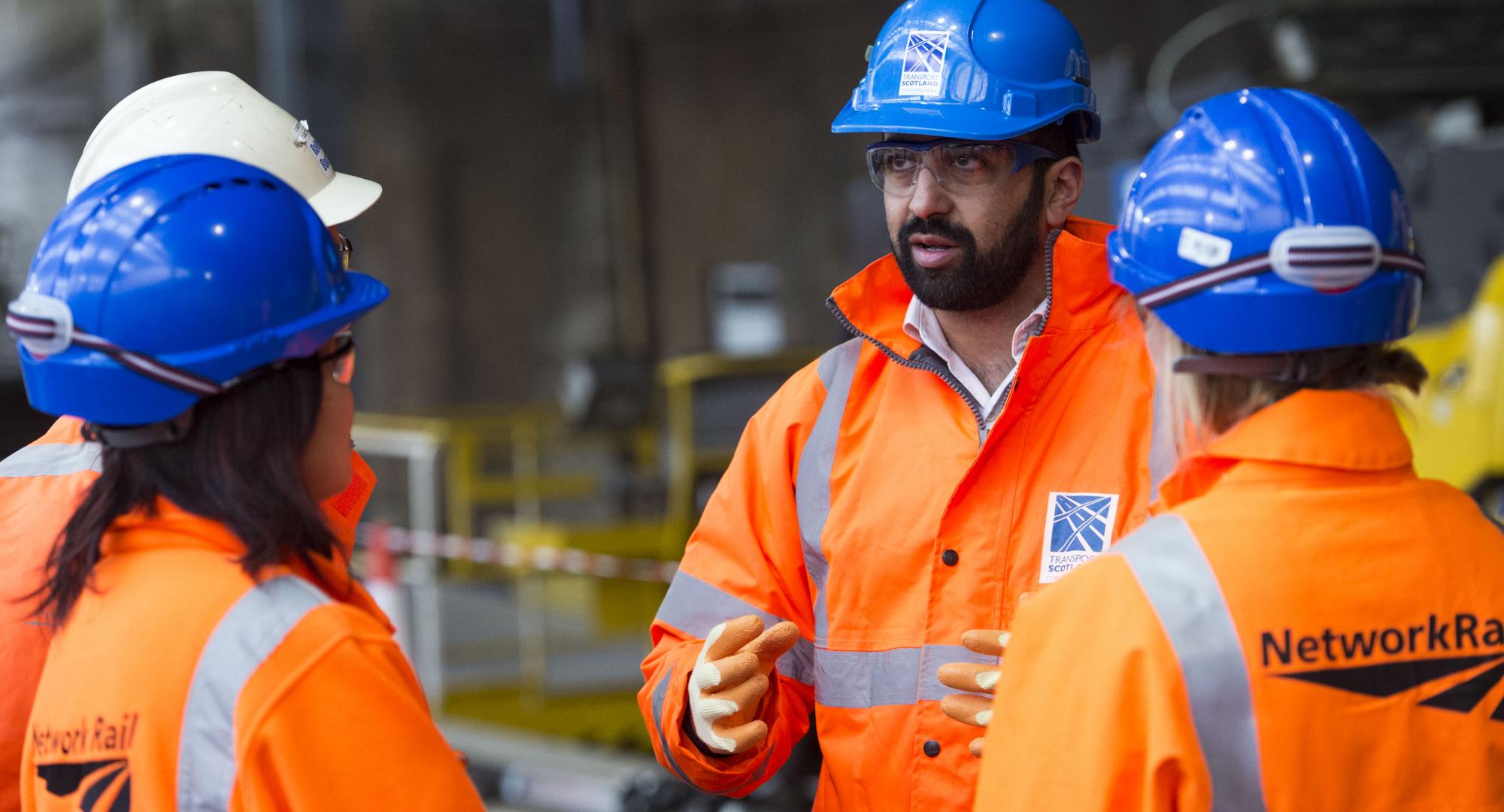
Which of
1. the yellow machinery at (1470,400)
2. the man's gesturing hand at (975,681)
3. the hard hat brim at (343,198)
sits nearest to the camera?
the man's gesturing hand at (975,681)

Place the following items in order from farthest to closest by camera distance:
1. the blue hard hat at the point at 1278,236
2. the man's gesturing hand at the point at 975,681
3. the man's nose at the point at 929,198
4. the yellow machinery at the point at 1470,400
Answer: the yellow machinery at the point at 1470,400 → the man's nose at the point at 929,198 → the man's gesturing hand at the point at 975,681 → the blue hard hat at the point at 1278,236

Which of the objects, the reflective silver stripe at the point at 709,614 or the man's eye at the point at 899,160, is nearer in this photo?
A: the reflective silver stripe at the point at 709,614

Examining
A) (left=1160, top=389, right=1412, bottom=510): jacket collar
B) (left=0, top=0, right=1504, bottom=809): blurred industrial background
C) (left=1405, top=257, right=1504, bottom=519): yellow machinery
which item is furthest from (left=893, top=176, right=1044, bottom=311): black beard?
(left=0, top=0, right=1504, bottom=809): blurred industrial background

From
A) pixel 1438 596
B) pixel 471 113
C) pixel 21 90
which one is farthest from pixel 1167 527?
pixel 21 90

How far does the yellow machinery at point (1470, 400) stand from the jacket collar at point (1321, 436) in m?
4.35

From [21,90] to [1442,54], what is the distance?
18.8 meters

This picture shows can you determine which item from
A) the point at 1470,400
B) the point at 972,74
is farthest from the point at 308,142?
the point at 1470,400

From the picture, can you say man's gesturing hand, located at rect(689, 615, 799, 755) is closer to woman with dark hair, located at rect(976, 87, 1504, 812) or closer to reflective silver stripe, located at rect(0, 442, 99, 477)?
woman with dark hair, located at rect(976, 87, 1504, 812)

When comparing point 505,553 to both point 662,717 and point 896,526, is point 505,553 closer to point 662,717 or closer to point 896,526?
point 662,717

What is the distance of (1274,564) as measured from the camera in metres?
1.50

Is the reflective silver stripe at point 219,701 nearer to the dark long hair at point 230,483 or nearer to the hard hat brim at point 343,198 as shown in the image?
the dark long hair at point 230,483

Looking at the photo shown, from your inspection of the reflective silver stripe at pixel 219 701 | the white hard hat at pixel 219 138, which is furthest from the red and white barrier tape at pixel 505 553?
the reflective silver stripe at pixel 219 701

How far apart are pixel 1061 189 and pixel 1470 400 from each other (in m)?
3.92

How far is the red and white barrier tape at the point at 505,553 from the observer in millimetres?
8398
